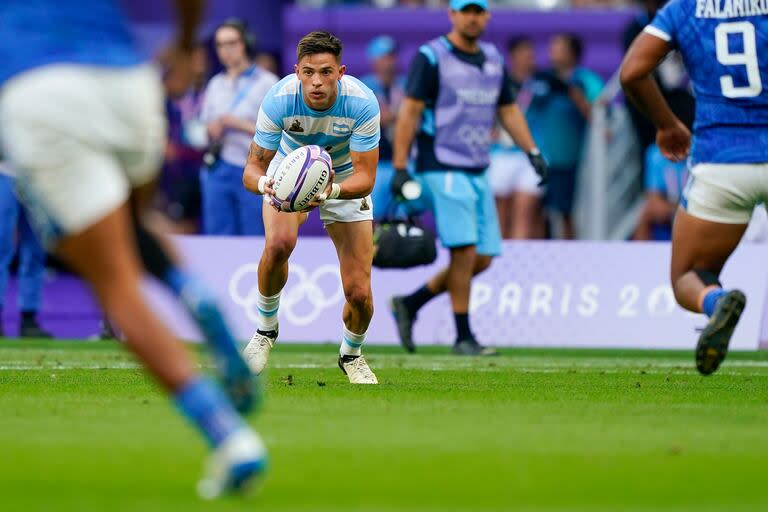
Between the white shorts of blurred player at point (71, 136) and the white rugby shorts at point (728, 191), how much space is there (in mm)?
3803

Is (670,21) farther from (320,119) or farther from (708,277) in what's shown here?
(320,119)

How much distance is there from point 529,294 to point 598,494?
9384 mm

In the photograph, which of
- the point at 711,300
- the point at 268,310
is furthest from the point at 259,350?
the point at 711,300

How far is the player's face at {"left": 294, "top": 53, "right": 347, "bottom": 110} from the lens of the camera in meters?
9.57

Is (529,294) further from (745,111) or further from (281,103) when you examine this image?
(745,111)

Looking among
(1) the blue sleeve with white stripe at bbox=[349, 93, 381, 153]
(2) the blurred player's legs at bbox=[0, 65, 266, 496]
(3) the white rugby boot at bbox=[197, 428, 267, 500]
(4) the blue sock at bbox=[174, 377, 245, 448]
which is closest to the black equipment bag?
(1) the blue sleeve with white stripe at bbox=[349, 93, 381, 153]

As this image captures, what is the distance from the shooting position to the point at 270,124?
32.0 ft

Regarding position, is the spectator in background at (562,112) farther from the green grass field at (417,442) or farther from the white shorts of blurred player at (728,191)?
the white shorts of blurred player at (728,191)

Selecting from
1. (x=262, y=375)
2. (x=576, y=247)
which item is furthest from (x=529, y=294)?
(x=262, y=375)

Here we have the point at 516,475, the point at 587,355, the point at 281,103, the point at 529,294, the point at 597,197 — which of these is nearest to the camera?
the point at 516,475

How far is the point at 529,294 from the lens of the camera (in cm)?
1458

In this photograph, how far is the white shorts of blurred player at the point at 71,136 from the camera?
5242mm

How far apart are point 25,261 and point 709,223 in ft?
27.6

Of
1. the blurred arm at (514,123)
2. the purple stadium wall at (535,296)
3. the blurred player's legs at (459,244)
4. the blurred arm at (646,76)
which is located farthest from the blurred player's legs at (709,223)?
the purple stadium wall at (535,296)
